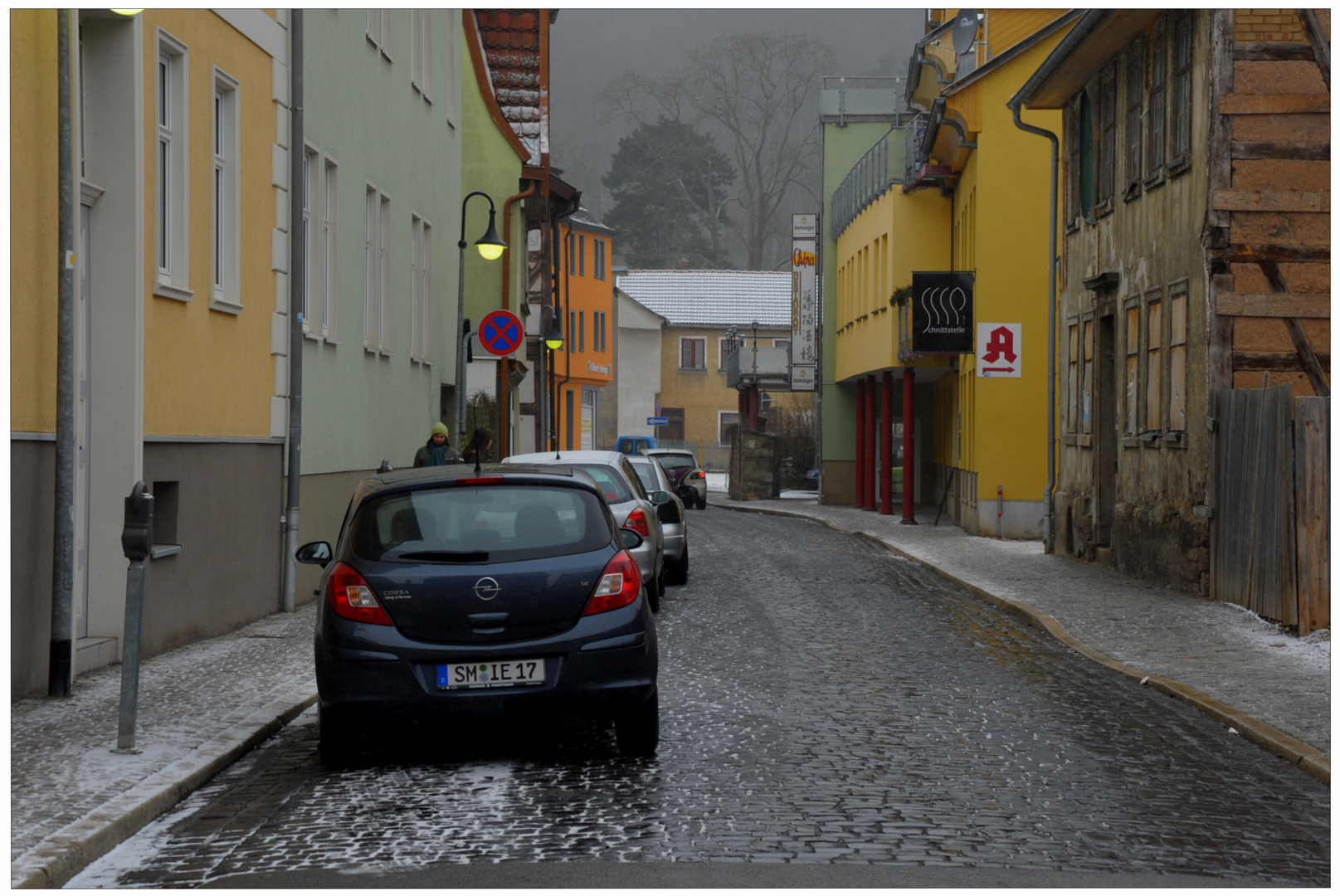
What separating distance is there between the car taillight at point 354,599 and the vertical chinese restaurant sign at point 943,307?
2299 cm

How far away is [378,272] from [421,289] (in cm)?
285

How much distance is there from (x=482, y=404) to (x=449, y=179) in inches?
316

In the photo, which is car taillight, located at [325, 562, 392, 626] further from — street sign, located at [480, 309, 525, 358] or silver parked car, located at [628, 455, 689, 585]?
street sign, located at [480, 309, 525, 358]

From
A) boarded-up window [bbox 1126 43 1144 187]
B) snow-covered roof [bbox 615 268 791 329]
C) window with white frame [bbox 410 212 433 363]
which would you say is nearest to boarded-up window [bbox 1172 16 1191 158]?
boarded-up window [bbox 1126 43 1144 187]

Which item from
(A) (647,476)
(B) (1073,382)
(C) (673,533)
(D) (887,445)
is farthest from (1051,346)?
(D) (887,445)

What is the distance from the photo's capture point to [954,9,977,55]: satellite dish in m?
31.9

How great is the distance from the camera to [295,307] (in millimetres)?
15555

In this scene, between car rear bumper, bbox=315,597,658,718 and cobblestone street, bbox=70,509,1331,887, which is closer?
cobblestone street, bbox=70,509,1331,887

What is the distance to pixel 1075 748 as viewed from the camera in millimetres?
8578

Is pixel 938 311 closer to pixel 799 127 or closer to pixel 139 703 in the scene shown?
pixel 139 703

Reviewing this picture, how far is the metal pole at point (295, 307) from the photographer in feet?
50.9

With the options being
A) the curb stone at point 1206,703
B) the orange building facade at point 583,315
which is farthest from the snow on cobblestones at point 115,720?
the orange building facade at point 583,315

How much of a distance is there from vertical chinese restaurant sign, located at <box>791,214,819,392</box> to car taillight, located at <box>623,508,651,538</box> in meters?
32.5

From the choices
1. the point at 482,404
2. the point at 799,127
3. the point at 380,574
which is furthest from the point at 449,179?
the point at 799,127
